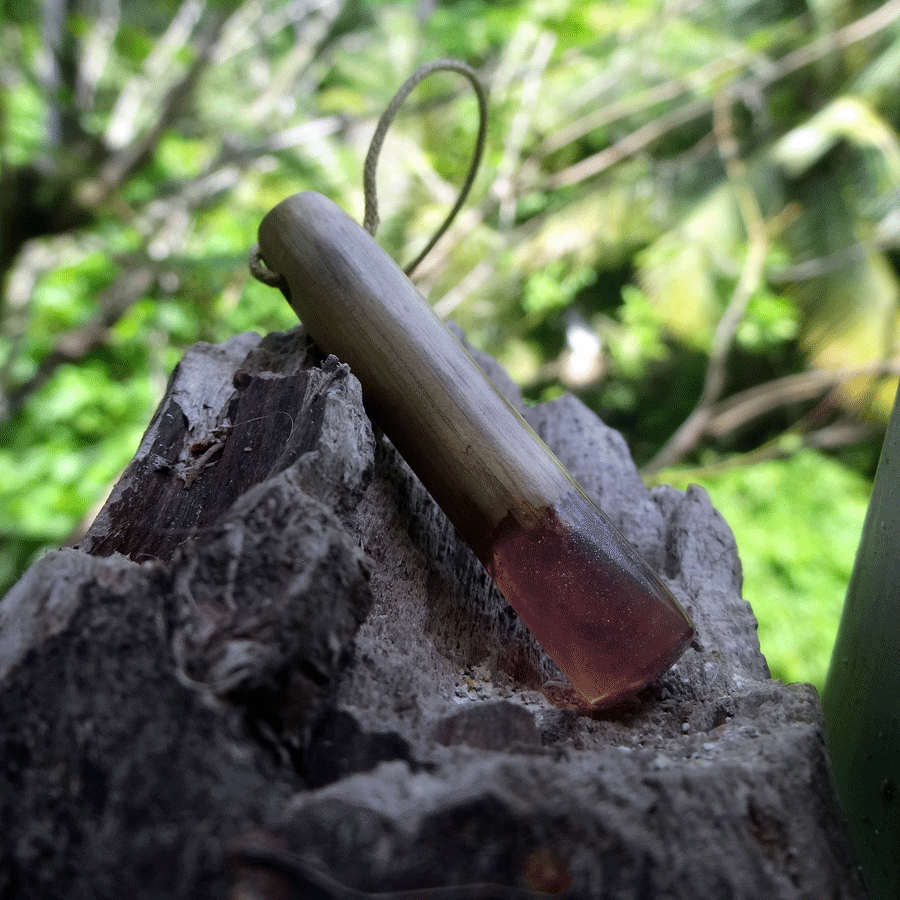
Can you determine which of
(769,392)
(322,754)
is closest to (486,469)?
(322,754)

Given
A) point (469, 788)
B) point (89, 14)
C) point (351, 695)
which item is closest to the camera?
point (469, 788)

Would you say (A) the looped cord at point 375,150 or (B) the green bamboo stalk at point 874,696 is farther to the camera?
(A) the looped cord at point 375,150

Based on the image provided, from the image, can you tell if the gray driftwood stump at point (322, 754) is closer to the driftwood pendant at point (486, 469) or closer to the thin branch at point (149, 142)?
the driftwood pendant at point (486, 469)

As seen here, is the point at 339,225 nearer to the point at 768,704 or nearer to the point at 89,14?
the point at 768,704

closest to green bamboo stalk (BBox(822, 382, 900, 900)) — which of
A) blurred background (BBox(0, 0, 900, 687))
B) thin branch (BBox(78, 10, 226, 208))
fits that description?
blurred background (BBox(0, 0, 900, 687))

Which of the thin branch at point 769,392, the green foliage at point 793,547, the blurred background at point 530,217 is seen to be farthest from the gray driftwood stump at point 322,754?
the thin branch at point 769,392

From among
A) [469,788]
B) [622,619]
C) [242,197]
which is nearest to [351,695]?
[469,788]

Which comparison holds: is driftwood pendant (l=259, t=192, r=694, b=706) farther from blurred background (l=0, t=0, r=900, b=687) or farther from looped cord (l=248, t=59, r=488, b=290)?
blurred background (l=0, t=0, r=900, b=687)
